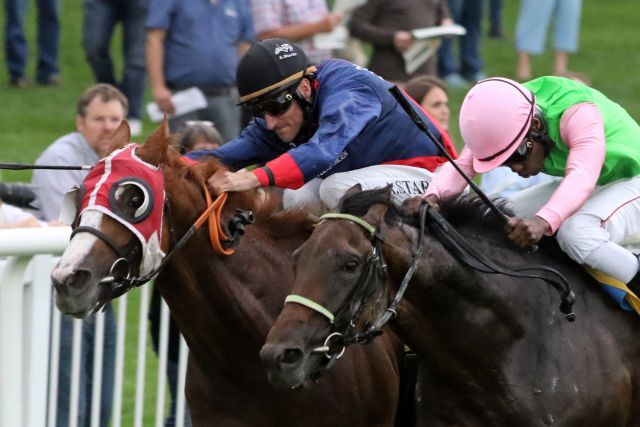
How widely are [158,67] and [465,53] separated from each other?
5.57 meters

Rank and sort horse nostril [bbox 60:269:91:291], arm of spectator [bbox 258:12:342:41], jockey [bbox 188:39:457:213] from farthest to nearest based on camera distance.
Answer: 1. arm of spectator [bbox 258:12:342:41]
2. jockey [bbox 188:39:457:213]
3. horse nostril [bbox 60:269:91:291]

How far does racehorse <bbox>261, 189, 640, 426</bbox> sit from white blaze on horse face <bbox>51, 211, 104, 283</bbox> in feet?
2.59

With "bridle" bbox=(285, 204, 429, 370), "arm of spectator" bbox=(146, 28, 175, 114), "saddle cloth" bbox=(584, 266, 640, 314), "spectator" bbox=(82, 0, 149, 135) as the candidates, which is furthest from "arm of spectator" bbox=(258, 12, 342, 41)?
"bridle" bbox=(285, 204, 429, 370)

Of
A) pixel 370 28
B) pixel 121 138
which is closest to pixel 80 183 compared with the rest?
pixel 121 138

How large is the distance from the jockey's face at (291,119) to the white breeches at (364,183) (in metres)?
0.29

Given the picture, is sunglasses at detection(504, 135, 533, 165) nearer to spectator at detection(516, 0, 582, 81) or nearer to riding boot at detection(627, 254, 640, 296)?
riding boot at detection(627, 254, 640, 296)

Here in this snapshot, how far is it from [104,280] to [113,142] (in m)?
0.66

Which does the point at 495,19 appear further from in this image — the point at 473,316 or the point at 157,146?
the point at 473,316

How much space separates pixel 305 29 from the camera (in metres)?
10.5

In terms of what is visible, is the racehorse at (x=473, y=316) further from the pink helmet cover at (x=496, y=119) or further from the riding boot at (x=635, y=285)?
the pink helmet cover at (x=496, y=119)

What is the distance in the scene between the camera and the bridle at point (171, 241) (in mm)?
5305

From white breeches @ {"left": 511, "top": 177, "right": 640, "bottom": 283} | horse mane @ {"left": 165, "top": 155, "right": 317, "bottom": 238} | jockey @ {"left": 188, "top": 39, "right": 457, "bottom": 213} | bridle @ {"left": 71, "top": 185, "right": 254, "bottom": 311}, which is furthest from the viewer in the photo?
horse mane @ {"left": 165, "top": 155, "right": 317, "bottom": 238}

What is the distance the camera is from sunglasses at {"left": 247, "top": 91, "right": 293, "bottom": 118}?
5.85 m

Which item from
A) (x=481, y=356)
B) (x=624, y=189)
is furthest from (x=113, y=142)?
(x=624, y=189)
